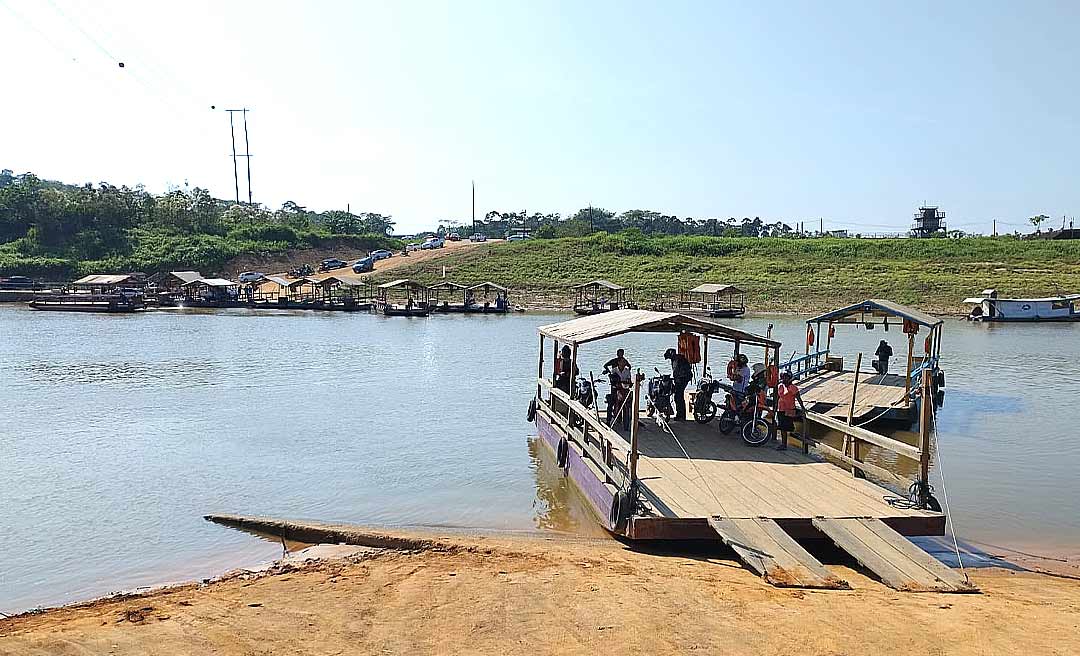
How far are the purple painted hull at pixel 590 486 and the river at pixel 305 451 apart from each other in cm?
27

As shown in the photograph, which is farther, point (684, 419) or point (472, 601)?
point (684, 419)

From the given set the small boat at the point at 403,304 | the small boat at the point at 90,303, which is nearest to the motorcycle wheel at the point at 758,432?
the small boat at the point at 403,304

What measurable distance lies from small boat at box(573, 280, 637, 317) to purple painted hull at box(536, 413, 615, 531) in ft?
123

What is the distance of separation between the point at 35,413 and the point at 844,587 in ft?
64.7

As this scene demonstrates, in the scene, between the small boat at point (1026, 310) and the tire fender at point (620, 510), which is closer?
the tire fender at point (620, 510)

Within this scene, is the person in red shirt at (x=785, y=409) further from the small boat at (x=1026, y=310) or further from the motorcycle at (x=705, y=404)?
the small boat at (x=1026, y=310)

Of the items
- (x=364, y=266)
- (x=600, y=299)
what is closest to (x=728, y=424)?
(x=600, y=299)

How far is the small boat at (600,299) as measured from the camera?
5447cm

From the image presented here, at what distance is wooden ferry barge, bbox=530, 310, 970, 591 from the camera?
28.4 feet

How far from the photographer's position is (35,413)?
70.1ft

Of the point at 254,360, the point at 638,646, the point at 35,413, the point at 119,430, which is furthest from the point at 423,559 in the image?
the point at 254,360

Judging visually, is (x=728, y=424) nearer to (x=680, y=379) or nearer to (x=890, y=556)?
(x=680, y=379)

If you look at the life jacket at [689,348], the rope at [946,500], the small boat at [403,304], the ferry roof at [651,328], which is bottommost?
the rope at [946,500]

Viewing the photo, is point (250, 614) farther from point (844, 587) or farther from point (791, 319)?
point (791, 319)
